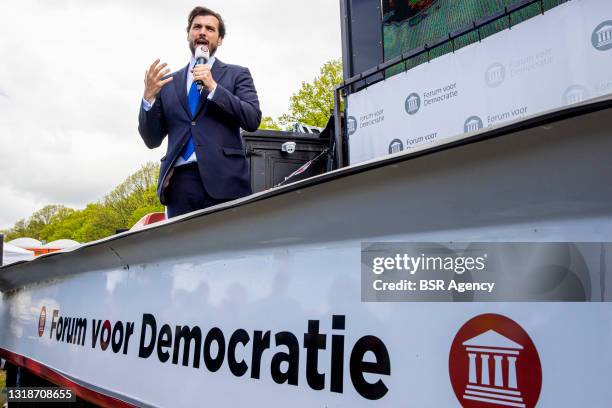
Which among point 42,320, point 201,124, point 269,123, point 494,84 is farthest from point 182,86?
point 269,123

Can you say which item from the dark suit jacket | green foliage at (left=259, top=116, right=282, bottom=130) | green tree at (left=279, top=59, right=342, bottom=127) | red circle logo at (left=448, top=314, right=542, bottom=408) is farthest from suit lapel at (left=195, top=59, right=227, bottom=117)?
green foliage at (left=259, top=116, right=282, bottom=130)

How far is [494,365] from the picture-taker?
2.95 ft

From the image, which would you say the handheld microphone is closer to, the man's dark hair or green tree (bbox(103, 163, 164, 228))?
the man's dark hair

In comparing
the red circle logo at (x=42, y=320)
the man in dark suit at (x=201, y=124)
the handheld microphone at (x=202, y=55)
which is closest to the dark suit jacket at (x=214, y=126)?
the man in dark suit at (x=201, y=124)

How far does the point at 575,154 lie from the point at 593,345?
320 mm

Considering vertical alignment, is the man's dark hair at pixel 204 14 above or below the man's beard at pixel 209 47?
above

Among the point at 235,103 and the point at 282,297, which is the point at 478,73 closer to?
the point at 235,103

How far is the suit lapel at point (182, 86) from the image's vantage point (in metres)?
2.30

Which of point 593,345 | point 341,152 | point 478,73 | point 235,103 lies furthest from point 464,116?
point 593,345

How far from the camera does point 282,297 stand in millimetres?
1334

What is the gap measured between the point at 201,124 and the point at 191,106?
0.48ft

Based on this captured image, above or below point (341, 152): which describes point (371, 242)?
below

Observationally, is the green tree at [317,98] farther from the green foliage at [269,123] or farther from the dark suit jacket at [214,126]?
the dark suit jacket at [214,126]

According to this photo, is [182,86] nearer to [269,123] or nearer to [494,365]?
[494,365]
